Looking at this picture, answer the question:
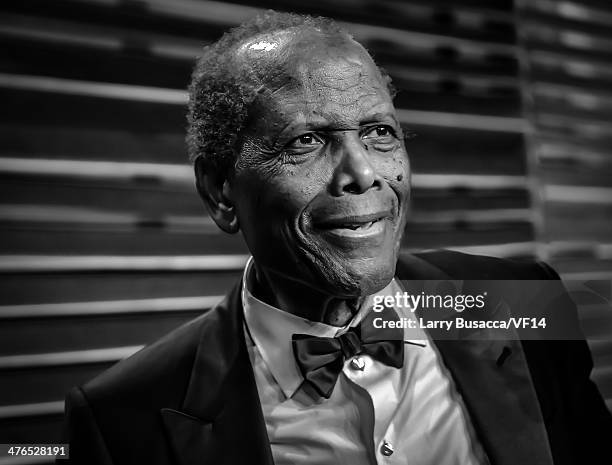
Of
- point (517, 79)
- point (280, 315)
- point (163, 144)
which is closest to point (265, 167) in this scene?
point (280, 315)

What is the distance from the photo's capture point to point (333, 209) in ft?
4.27

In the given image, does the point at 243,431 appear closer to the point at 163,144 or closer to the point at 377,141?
the point at 377,141

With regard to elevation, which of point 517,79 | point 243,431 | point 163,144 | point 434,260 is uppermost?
point 517,79

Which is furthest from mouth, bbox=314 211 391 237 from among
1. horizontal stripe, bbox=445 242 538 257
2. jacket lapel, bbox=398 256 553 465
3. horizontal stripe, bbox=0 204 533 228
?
horizontal stripe, bbox=445 242 538 257

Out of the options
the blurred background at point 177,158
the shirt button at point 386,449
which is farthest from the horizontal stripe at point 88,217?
the shirt button at point 386,449

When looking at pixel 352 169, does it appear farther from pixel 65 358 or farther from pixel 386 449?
pixel 65 358

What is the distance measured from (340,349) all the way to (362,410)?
0.55 ft

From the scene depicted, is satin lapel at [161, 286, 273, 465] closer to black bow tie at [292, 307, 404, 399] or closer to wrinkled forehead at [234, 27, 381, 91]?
black bow tie at [292, 307, 404, 399]

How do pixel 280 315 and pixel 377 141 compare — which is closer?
pixel 377 141

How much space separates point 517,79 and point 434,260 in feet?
4.23

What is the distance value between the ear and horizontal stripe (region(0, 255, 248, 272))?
56 centimetres

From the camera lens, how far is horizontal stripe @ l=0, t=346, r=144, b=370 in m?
1.89

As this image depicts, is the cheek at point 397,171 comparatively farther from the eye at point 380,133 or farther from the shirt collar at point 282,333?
the shirt collar at point 282,333

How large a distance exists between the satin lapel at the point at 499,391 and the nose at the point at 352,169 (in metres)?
0.53
